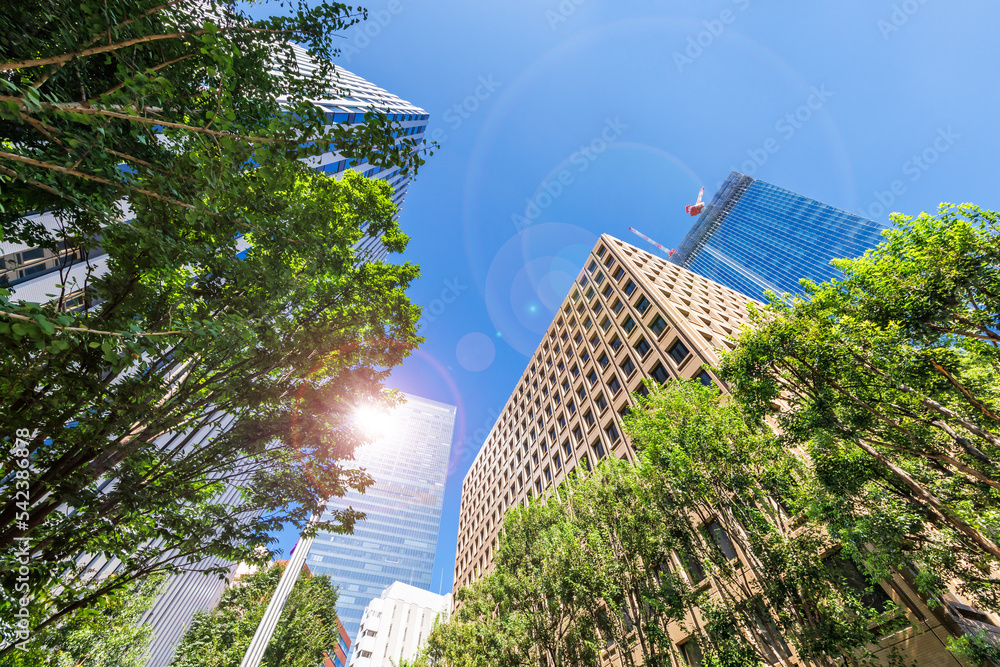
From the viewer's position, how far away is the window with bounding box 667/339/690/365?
829 inches

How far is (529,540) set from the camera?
17297 millimetres

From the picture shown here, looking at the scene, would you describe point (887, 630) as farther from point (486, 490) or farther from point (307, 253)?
point (486, 490)

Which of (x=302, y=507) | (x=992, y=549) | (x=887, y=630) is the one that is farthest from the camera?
(x=302, y=507)

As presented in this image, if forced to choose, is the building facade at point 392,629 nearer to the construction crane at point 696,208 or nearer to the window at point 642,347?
the window at point 642,347

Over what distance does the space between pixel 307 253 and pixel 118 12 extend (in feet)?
12.3

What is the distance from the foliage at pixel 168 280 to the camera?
4.31 meters

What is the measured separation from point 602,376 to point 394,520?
324 ft

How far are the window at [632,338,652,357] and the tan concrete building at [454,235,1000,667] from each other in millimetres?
74

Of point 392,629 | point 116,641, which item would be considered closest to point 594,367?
point 116,641

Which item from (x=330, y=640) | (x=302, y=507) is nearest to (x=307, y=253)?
(x=302, y=507)

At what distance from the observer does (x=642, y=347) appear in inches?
979

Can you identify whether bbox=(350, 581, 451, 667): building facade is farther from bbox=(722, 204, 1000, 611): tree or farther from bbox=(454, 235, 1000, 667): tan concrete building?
bbox=(722, 204, 1000, 611): tree

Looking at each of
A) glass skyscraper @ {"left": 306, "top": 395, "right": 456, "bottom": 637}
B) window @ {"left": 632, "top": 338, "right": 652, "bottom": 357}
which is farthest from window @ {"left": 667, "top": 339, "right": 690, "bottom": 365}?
glass skyscraper @ {"left": 306, "top": 395, "right": 456, "bottom": 637}

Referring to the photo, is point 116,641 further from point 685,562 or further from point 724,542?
point 724,542
